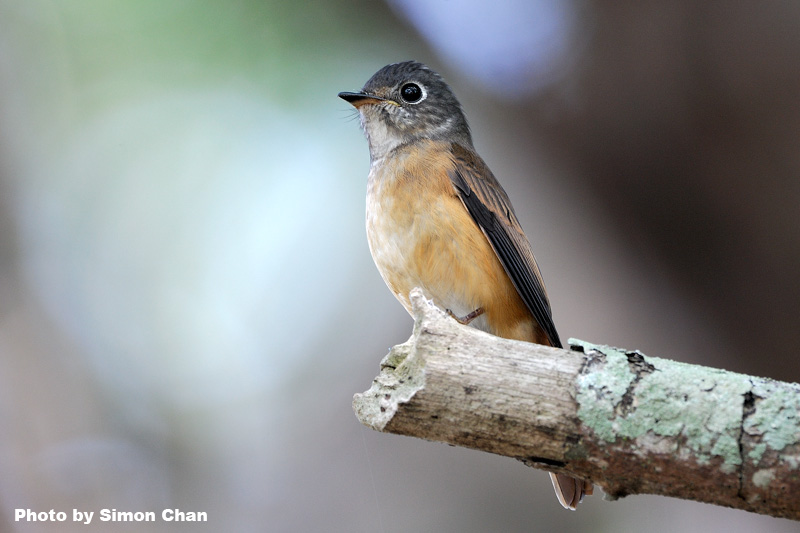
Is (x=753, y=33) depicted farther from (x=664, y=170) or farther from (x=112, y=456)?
(x=112, y=456)

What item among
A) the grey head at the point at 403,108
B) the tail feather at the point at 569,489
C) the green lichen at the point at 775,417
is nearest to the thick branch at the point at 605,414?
the green lichen at the point at 775,417

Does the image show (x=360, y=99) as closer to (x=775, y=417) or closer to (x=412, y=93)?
(x=412, y=93)

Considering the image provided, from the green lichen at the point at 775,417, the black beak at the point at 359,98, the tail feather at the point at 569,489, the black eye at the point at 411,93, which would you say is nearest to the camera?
the green lichen at the point at 775,417

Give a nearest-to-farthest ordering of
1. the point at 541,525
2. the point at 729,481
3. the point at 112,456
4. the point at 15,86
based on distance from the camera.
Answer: the point at 729,481 < the point at 541,525 < the point at 112,456 < the point at 15,86

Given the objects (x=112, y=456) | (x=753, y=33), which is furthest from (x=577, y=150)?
(x=112, y=456)

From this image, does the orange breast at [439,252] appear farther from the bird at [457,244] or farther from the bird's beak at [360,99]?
the bird's beak at [360,99]

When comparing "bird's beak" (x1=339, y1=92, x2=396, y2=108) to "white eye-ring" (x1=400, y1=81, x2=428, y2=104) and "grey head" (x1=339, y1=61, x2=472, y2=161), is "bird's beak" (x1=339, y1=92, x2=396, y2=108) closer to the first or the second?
"grey head" (x1=339, y1=61, x2=472, y2=161)
